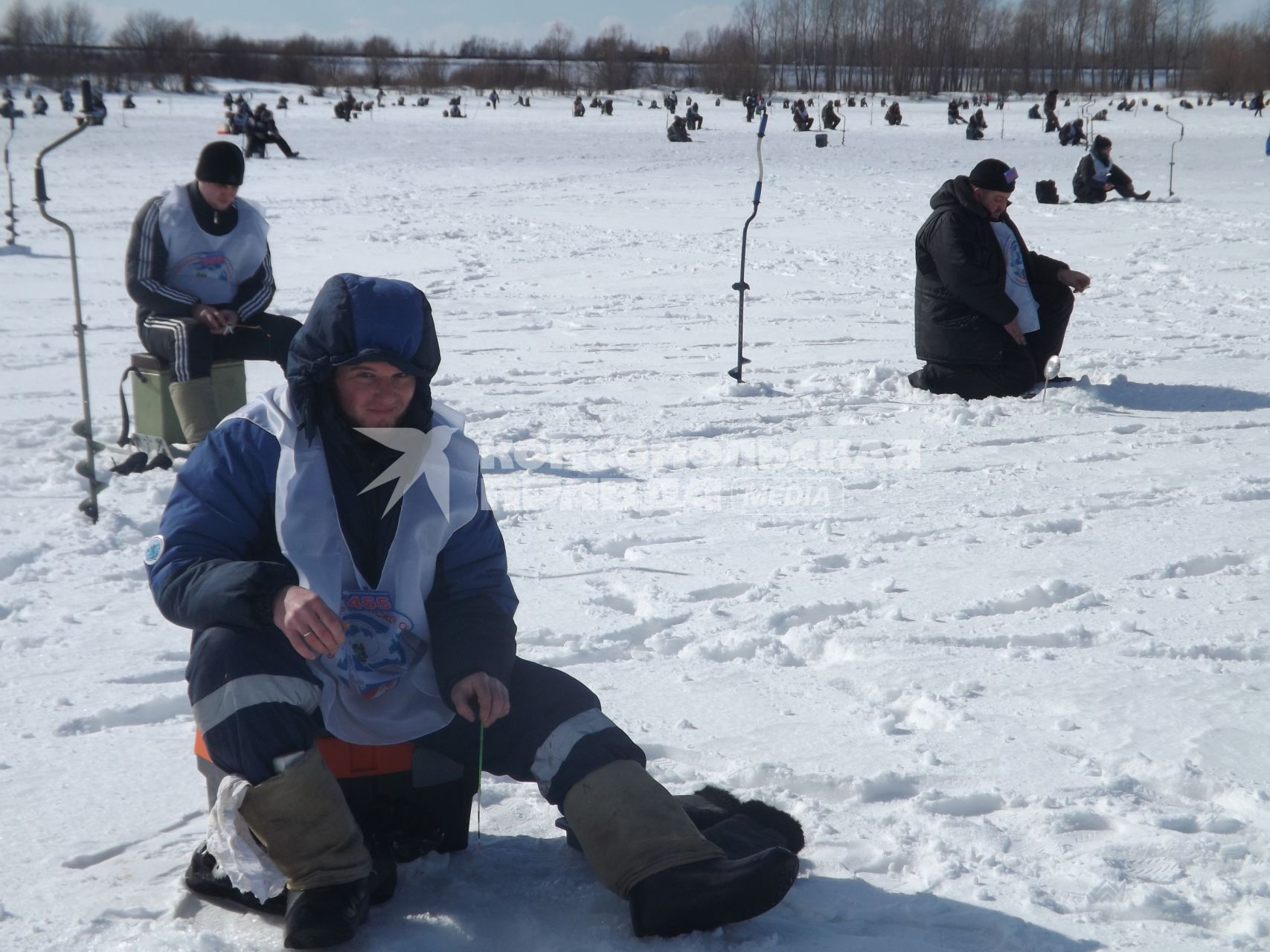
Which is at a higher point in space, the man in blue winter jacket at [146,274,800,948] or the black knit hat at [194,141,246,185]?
the black knit hat at [194,141,246,185]

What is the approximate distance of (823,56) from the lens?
100188 millimetres

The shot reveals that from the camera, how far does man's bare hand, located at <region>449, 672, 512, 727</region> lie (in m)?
2.05

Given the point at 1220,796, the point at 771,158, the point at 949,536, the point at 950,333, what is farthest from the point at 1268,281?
the point at 771,158

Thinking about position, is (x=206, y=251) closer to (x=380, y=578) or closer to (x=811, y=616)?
(x=811, y=616)

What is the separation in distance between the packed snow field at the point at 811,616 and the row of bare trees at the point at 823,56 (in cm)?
6444

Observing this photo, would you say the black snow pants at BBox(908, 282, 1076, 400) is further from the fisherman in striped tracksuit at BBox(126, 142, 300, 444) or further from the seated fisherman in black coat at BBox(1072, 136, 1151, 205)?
the seated fisherman in black coat at BBox(1072, 136, 1151, 205)

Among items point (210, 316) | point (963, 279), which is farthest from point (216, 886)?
point (963, 279)

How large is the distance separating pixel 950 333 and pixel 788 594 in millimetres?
2681

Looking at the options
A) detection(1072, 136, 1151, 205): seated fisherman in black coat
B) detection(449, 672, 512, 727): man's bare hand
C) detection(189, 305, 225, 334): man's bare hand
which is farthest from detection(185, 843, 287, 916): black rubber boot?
detection(1072, 136, 1151, 205): seated fisherman in black coat

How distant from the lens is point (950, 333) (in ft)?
19.3

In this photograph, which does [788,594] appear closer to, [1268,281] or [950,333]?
[950,333]

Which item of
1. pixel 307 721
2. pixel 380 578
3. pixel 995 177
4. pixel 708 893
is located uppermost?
pixel 995 177

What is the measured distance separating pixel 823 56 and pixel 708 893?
106 m

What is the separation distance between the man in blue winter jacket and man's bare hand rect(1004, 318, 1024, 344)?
13.6 ft
